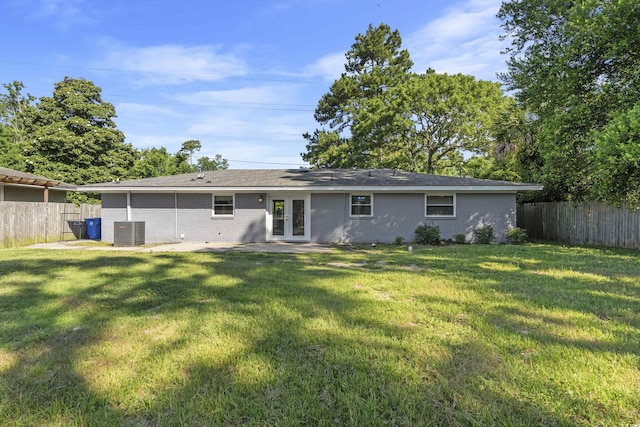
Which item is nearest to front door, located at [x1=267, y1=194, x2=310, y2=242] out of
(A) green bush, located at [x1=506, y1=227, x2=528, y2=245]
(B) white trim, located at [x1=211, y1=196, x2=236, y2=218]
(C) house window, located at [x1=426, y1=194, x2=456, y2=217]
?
(B) white trim, located at [x1=211, y1=196, x2=236, y2=218]

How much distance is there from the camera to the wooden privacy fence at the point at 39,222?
12.2 metres

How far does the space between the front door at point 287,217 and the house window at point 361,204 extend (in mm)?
1884

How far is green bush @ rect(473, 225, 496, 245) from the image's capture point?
42.9 ft

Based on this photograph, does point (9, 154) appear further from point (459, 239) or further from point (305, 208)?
point (459, 239)

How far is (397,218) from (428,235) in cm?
143

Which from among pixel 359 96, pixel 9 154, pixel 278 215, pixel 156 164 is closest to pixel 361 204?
pixel 278 215

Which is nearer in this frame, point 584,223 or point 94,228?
point 584,223

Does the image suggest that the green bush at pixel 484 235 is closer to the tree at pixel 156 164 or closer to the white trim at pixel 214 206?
the white trim at pixel 214 206

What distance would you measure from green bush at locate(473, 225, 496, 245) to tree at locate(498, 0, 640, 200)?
282 cm

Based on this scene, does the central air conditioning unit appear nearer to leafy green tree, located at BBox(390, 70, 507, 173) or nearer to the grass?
the grass

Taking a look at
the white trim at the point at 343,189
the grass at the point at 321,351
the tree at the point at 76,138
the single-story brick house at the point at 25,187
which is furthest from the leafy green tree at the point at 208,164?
the grass at the point at 321,351

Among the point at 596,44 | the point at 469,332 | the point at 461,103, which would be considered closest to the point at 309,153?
the point at 461,103

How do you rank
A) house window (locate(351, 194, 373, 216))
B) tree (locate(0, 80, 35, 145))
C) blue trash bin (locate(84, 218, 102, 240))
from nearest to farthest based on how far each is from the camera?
house window (locate(351, 194, 373, 216)), blue trash bin (locate(84, 218, 102, 240)), tree (locate(0, 80, 35, 145))

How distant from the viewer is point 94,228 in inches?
593
